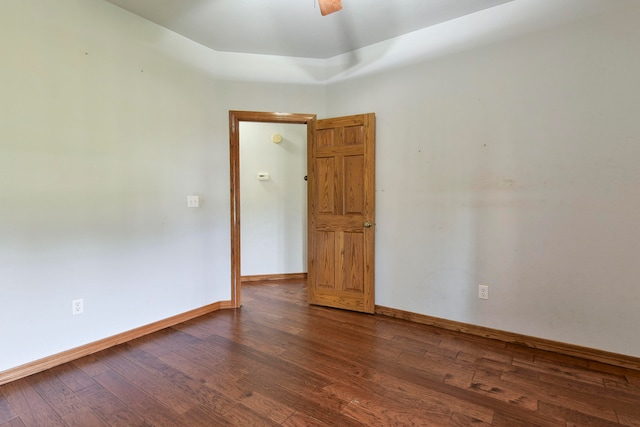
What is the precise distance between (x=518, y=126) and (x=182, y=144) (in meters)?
3.00

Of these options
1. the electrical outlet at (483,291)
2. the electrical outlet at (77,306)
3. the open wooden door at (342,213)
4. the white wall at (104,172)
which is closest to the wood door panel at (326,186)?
the open wooden door at (342,213)

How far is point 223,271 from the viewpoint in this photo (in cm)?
326

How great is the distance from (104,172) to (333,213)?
82.8 inches

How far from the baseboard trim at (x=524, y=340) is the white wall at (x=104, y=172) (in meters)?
1.98

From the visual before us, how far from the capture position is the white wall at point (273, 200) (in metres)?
4.38

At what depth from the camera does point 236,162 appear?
10.7ft

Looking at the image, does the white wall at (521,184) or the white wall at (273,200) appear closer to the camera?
the white wall at (521,184)

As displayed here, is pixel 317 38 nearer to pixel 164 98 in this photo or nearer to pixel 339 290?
pixel 164 98

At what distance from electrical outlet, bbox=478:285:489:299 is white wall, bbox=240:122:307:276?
99.8 inches

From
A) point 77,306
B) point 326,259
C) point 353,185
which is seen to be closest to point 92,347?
point 77,306

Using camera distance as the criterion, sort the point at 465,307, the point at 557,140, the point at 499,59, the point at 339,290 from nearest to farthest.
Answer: the point at 557,140 → the point at 499,59 → the point at 465,307 → the point at 339,290

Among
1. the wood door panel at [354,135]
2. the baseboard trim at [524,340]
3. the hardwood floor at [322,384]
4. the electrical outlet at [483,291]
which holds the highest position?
the wood door panel at [354,135]

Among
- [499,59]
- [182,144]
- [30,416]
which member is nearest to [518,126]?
[499,59]

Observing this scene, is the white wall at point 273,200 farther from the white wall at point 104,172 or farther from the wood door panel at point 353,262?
the wood door panel at point 353,262
